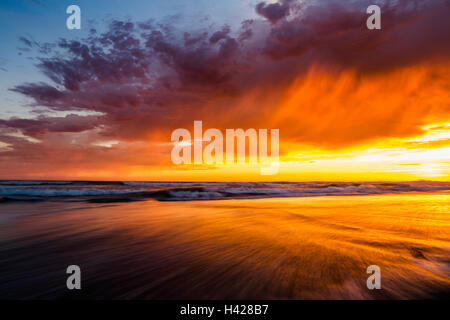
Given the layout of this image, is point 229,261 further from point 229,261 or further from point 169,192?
point 169,192

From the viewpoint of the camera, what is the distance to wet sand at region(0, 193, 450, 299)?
214cm

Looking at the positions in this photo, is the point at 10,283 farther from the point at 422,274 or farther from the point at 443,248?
the point at 443,248

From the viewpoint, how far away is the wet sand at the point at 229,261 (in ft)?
7.03

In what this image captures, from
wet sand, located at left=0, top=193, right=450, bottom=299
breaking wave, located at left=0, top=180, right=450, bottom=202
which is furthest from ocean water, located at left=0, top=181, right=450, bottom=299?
breaking wave, located at left=0, top=180, right=450, bottom=202

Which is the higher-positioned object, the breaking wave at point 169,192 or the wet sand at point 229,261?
the wet sand at point 229,261

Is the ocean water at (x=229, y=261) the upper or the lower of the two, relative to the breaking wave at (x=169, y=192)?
upper

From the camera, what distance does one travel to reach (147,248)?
3.63 m

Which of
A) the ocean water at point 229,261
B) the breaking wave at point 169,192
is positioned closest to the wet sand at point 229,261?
the ocean water at point 229,261

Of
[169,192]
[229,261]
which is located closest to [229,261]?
[229,261]

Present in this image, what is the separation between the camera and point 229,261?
2.98 meters

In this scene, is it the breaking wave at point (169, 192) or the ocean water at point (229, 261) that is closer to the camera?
the ocean water at point (229, 261)

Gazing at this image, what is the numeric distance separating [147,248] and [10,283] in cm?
161

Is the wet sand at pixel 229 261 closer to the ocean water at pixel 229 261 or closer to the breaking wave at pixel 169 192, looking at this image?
the ocean water at pixel 229 261
